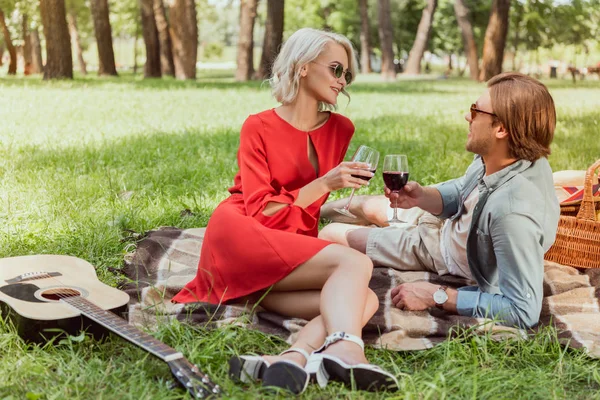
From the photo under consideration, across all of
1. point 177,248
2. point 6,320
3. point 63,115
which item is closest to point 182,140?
point 63,115

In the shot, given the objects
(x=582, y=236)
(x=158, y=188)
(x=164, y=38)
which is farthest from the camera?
(x=164, y=38)

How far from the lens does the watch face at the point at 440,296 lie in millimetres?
3812

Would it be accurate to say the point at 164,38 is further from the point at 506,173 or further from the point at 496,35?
the point at 506,173

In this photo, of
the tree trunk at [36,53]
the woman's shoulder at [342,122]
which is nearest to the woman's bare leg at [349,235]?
the woman's shoulder at [342,122]

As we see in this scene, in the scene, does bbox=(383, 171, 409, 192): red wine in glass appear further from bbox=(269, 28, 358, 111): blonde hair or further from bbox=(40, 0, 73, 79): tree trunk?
bbox=(40, 0, 73, 79): tree trunk

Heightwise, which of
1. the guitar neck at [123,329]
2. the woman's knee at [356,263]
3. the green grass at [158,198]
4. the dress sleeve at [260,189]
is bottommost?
the green grass at [158,198]

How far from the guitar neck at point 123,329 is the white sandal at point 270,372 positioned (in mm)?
251

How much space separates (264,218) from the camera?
12.2ft

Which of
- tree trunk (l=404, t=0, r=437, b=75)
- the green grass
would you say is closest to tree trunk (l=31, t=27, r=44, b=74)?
tree trunk (l=404, t=0, r=437, b=75)

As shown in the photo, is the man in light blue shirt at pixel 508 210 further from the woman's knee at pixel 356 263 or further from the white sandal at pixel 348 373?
the white sandal at pixel 348 373

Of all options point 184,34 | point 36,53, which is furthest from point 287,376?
point 36,53

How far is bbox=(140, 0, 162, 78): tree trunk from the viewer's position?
27000mm

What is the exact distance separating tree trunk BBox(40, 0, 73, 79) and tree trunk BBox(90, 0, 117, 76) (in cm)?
604

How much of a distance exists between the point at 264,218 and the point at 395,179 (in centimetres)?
70
